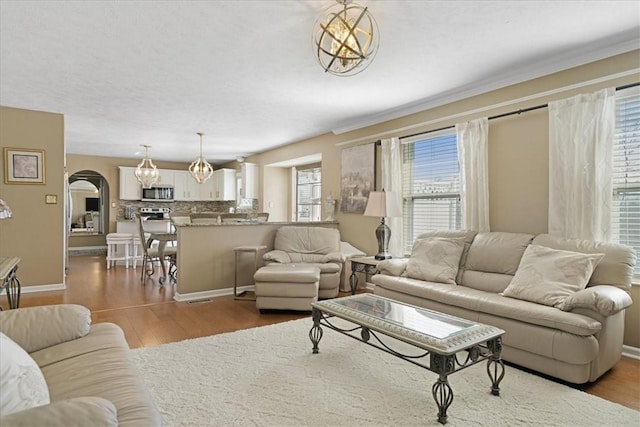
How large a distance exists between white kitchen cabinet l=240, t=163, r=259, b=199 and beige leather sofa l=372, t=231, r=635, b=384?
5668mm

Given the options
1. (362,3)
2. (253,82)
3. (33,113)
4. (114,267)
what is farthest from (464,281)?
(114,267)

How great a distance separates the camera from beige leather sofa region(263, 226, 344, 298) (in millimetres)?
4758

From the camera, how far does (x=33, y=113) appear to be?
4910 mm

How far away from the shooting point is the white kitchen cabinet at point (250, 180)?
8.49 metres

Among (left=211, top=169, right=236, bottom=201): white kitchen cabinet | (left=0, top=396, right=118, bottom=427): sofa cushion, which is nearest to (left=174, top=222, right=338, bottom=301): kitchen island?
(left=0, top=396, right=118, bottom=427): sofa cushion

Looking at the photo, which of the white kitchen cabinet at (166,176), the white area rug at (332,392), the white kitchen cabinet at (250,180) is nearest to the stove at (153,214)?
the white kitchen cabinet at (166,176)

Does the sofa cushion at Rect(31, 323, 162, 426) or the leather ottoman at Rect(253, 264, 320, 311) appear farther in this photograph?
the leather ottoman at Rect(253, 264, 320, 311)

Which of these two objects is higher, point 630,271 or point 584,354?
point 630,271

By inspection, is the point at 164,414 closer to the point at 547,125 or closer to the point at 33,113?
the point at 547,125

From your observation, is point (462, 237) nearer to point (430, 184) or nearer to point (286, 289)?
point (430, 184)

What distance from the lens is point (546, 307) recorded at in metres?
2.55

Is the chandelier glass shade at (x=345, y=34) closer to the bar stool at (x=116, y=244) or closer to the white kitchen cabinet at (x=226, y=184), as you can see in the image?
the bar stool at (x=116, y=244)

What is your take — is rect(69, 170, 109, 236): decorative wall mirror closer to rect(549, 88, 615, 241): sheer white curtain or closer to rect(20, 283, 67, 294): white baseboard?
rect(20, 283, 67, 294): white baseboard

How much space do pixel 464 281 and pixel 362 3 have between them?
2634mm
